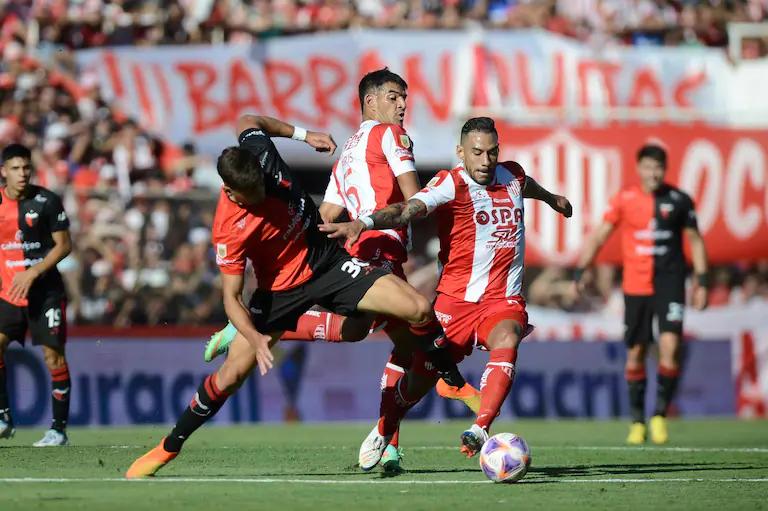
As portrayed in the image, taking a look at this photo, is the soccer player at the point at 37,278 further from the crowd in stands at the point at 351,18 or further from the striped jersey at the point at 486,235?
the crowd in stands at the point at 351,18

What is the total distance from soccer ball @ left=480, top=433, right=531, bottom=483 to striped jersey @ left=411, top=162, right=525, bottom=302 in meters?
1.47

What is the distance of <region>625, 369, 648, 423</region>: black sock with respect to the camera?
49.2 ft

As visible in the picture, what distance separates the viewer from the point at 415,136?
2434 cm

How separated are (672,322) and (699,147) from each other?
8.09 meters

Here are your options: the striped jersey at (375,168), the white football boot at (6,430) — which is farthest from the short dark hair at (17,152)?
the striped jersey at (375,168)

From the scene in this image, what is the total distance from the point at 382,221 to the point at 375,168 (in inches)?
54.5

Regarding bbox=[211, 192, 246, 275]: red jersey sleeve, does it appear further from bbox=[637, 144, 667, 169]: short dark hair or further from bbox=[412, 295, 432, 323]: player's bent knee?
bbox=[637, 144, 667, 169]: short dark hair

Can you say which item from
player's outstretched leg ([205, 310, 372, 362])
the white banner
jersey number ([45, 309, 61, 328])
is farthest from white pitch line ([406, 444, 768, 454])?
the white banner

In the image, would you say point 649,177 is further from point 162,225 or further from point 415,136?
point 415,136

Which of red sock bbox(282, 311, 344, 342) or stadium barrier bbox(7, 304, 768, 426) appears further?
stadium barrier bbox(7, 304, 768, 426)

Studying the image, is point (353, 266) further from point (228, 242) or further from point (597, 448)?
point (597, 448)

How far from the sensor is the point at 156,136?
2342 cm

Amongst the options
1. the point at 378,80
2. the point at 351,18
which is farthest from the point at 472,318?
the point at 351,18

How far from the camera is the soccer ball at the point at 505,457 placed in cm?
927
